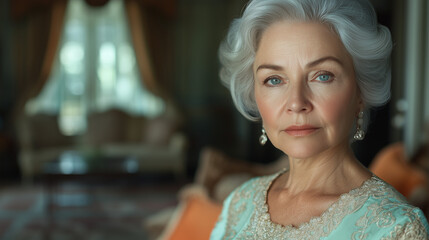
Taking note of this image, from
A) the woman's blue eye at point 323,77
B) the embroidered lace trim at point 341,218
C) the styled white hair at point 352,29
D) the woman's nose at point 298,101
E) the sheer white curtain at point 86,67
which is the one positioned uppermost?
the styled white hair at point 352,29

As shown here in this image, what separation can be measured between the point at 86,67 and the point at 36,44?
2.71ft

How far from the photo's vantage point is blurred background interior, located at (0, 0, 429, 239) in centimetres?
679

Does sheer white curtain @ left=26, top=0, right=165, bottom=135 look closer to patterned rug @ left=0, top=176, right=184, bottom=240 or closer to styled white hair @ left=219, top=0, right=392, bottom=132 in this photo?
patterned rug @ left=0, top=176, right=184, bottom=240

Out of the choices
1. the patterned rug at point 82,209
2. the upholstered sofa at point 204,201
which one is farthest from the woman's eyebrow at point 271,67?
the patterned rug at point 82,209

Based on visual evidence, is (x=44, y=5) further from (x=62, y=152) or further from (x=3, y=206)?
(x=3, y=206)

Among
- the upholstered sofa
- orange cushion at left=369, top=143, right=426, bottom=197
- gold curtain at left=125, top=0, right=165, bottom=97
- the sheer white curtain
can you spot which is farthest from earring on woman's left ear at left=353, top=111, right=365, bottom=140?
gold curtain at left=125, top=0, right=165, bottom=97

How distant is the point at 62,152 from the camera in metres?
6.92

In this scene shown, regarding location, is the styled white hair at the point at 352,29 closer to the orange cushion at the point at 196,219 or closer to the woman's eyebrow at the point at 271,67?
the woman's eyebrow at the point at 271,67

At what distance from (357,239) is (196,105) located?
762cm

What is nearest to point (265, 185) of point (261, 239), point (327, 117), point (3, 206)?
point (261, 239)

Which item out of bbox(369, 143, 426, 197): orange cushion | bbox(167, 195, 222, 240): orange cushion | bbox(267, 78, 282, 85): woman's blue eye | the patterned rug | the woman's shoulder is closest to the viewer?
the woman's shoulder

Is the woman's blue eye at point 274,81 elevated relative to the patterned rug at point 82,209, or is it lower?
elevated

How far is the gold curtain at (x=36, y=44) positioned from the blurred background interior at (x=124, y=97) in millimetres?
16

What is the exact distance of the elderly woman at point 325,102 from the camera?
0.67m
